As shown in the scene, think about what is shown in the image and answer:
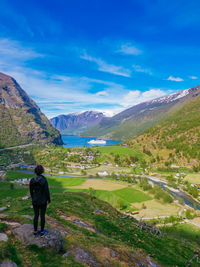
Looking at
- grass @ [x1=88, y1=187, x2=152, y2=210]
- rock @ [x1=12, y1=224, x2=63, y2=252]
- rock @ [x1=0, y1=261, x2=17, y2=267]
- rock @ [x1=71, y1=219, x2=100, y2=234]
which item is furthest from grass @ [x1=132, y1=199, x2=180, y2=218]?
rock @ [x1=0, y1=261, x2=17, y2=267]

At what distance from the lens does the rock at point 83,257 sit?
386 inches

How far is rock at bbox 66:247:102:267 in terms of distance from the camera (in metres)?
9.80

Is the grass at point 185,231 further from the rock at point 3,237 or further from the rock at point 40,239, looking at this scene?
the rock at point 3,237

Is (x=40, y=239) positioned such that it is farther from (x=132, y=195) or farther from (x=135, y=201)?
(x=132, y=195)

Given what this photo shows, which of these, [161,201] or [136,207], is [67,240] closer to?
[136,207]

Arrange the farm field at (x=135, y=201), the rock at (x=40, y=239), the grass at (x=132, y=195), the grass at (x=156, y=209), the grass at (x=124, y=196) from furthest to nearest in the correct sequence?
1. the grass at (x=132, y=195)
2. the grass at (x=124, y=196)
3. the farm field at (x=135, y=201)
4. the grass at (x=156, y=209)
5. the rock at (x=40, y=239)

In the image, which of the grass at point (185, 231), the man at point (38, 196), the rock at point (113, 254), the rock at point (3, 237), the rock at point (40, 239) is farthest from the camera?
the grass at point (185, 231)

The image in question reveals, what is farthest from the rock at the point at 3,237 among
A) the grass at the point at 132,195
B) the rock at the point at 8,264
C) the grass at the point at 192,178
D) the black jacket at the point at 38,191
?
the grass at the point at 192,178

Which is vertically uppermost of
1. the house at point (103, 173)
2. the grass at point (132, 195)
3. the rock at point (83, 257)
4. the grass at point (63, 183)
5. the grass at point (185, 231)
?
the rock at point (83, 257)

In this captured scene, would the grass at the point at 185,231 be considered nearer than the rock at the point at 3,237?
Answer: No

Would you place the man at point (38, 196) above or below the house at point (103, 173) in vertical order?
above

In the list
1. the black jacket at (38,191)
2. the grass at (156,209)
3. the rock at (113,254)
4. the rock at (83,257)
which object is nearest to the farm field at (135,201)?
the grass at (156,209)

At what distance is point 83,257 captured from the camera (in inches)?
401

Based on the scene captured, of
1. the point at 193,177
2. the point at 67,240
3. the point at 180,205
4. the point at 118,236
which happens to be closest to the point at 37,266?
the point at 67,240
